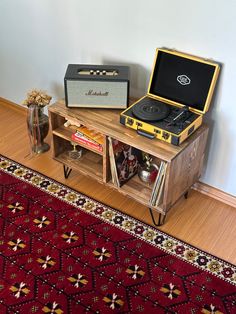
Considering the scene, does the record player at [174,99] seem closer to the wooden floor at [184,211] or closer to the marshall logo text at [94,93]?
the marshall logo text at [94,93]

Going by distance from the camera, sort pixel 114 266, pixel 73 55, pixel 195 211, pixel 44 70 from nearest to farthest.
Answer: pixel 114 266 < pixel 195 211 < pixel 73 55 < pixel 44 70

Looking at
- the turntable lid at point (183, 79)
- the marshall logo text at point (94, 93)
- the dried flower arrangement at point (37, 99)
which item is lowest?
the dried flower arrangement at point (37, 99)

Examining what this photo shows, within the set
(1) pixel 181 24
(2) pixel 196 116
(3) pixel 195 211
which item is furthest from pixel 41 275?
(1) pixel 181 24

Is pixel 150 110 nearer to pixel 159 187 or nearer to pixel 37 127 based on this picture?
pixel 159 187

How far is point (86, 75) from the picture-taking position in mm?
1880

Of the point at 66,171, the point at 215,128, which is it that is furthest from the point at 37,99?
the point at 215,128

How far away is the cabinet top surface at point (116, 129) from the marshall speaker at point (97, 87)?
34 mm

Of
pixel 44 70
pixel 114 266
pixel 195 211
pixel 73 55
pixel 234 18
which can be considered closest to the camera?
pixel 234 18

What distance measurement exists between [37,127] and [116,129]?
0.65m

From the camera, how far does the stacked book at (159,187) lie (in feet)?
5.66

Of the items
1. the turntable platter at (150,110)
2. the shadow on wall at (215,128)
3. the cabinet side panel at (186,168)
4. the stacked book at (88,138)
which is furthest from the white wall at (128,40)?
the stacked book at (88,138)

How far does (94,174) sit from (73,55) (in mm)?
677

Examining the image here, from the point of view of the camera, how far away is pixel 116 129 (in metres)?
1.80

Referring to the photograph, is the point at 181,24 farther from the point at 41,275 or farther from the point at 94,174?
the point at 41,275
